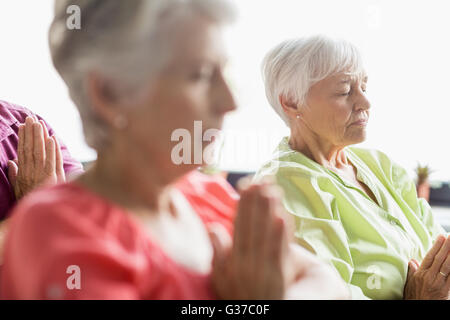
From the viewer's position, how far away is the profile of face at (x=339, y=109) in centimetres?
133

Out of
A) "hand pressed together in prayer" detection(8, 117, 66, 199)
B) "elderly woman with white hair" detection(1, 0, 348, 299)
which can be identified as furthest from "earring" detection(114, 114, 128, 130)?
"hand pressed together in prayer" detection(8, 117, 66, 199)

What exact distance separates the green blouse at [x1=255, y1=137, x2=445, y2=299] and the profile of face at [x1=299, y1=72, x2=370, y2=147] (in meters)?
0.10

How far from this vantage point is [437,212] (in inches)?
89.1

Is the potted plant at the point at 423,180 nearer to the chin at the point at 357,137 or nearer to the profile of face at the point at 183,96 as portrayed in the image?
the chin at the point at 357,137

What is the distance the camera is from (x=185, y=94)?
1.94 feet

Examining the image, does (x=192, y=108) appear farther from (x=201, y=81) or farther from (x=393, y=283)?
(x=393, y=283)

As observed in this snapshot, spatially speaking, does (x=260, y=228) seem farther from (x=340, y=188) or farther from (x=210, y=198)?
(x=340, y=188)

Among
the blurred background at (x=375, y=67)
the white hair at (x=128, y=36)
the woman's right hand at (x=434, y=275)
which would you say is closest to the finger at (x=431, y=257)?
the woman's right hand at (x=434, y=275)

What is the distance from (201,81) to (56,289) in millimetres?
281

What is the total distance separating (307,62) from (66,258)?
0.94 metres

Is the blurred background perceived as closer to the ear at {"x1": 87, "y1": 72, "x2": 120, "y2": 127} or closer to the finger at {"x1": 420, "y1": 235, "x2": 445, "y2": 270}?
the finger at {"x1": 420, "y1": 235, "x2": 445, "y2": 270}

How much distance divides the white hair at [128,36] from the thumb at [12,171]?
71 cm

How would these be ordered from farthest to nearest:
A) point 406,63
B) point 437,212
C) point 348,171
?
point 437,212 < point 406,63 < point 348,171

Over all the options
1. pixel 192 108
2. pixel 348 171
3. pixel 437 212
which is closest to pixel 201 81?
pixel 192 108
